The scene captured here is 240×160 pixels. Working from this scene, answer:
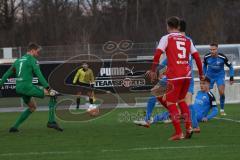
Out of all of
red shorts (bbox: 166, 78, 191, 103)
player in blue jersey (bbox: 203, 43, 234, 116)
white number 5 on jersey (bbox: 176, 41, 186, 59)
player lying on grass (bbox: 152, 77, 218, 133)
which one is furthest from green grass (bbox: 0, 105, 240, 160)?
player in blue jersey (bbox: 203, 43, 234, 116)

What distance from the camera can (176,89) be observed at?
1219 cm

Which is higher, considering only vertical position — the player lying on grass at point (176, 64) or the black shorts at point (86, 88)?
the player lying on grass at point (176, 64)

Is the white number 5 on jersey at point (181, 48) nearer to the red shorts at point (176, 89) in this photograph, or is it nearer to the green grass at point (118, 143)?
the red shorts at point (176, 89)

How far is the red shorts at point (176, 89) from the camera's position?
12.1 m

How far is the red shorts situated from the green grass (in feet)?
2.48

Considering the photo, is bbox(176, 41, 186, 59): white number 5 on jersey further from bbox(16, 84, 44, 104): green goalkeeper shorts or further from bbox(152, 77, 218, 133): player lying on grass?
bbox(152, 77, 218, 133): player lying on grass

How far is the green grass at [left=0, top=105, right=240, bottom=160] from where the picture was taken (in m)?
10.4

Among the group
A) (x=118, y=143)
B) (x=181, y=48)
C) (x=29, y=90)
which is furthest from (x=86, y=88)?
(x=181, y=48)

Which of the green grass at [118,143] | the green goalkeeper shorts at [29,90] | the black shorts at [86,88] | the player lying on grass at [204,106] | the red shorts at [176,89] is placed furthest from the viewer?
the black shorts at [86,88]

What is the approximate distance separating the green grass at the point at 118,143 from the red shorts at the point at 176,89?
2.48 ft

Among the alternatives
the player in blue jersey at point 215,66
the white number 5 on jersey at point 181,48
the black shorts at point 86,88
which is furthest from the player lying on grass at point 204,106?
the black shorts at point 86,88

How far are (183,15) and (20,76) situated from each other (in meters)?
47.4

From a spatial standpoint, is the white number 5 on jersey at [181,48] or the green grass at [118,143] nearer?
the green grass at [118,143]

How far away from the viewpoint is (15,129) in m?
15.1
